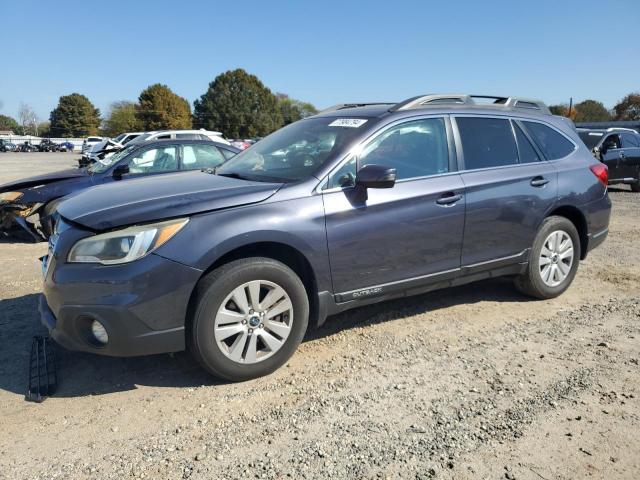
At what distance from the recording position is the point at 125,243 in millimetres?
3041

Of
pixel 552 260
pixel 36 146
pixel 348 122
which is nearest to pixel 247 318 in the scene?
pixel 348 122

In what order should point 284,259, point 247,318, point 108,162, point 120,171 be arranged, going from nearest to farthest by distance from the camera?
point 247,318, point 284,259, point 120,171, point 108,162

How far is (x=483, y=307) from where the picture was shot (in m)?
4.77

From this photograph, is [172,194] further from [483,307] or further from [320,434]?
[483,307]

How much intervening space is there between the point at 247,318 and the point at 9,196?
19.2 feet

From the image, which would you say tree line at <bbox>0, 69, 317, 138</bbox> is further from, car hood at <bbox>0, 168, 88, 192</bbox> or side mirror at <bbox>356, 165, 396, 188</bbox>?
side mirror at <bbox>356, 165, 396, 188</bbox>

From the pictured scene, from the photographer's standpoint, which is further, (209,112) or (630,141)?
(209,112)

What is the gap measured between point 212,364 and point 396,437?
3.89ft

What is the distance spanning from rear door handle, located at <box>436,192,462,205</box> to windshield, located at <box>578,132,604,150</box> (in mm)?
11253

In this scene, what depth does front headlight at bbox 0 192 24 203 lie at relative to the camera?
7.42 m

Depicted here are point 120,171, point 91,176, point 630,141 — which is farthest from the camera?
point 630,141

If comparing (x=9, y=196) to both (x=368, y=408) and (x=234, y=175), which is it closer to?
(x=234, y=175)

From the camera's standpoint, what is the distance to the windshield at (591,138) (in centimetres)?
1354

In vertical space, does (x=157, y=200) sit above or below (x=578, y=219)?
above
